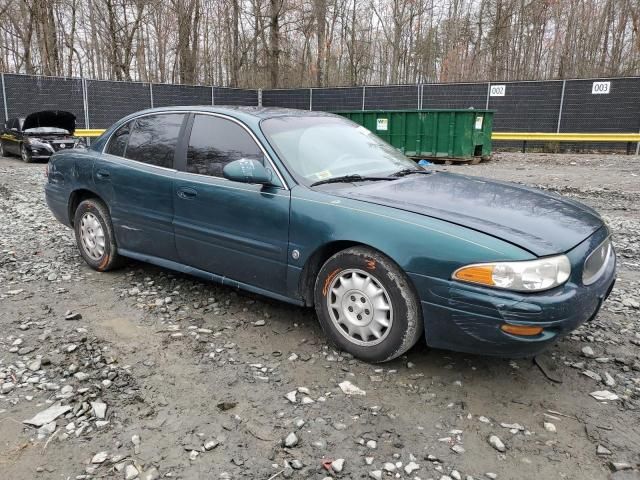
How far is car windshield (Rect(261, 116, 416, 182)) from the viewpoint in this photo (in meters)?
3.82

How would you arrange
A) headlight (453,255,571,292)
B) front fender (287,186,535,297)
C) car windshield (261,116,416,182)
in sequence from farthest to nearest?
car windshield (261,116,416,182) → front fender (287,186,535,297) → headlight (453,255,571,292)

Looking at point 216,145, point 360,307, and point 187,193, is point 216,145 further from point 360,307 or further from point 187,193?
point 360,307

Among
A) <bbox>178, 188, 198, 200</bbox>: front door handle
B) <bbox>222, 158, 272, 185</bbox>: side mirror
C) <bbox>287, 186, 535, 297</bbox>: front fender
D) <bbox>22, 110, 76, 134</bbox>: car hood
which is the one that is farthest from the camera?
<bbox>22, 110, 76, 134</bbox>: car hood

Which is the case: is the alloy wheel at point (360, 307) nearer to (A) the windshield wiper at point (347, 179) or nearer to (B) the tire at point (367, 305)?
(B) the tire at point (367, 305)

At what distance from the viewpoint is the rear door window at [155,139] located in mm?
4457

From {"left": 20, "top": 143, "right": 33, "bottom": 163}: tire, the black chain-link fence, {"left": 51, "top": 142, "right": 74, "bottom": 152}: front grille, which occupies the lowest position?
{"left": 20, "top": 143, "right": 33, "bottom": 163}: tire

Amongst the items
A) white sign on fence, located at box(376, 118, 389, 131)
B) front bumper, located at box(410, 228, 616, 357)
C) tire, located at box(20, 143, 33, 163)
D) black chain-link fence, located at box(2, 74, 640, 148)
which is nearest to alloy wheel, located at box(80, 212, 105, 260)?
front bumper, located at box(410, 228, 616, 357)

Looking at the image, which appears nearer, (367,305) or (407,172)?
(367,305)

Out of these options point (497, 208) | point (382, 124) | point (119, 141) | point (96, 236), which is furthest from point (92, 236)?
point (382, 124)

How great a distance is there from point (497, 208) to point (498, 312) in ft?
2.59

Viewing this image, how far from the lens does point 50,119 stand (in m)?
16.0

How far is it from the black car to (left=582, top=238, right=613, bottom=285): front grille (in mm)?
15397

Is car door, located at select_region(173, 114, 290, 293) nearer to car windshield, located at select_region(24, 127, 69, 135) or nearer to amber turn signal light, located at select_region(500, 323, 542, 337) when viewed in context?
amber turn signal light, located at select_region(500, 323, 542, 337)

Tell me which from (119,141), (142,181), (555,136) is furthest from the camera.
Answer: (555,136)
